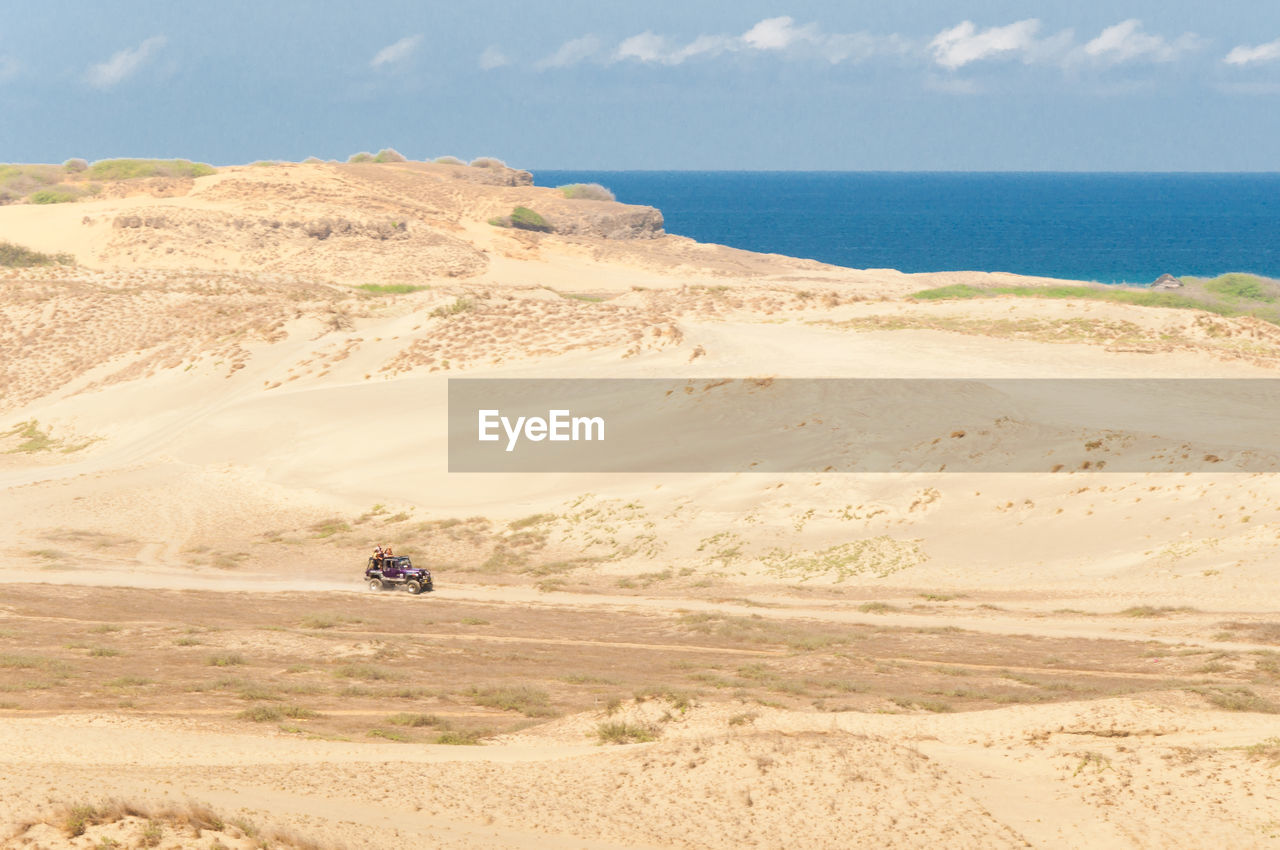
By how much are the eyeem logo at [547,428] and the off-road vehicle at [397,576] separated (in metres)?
9.34

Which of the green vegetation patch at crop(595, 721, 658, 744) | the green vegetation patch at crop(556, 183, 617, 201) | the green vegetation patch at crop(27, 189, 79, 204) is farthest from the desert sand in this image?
the green vegetation patch at crop(556, 183, 617, 201)

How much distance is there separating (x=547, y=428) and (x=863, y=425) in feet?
31.0

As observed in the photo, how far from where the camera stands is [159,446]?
125 feet

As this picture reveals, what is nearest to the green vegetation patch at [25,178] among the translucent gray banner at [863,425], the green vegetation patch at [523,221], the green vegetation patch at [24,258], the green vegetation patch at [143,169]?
the green vegetation patch at [143,169]

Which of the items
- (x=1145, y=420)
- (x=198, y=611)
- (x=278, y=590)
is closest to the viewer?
(x=198, y=611)

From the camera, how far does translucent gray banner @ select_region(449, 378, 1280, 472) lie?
27.9 m

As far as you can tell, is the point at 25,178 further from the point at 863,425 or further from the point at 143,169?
the point at 863,425

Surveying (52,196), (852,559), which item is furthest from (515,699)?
(52,196)

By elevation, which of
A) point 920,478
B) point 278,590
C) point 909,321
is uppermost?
point 909,321

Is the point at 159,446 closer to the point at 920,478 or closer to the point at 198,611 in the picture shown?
the point at 198,611

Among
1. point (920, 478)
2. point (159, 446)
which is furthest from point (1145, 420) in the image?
point (159, 446)

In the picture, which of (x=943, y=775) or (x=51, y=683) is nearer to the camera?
(x=943, y=775)

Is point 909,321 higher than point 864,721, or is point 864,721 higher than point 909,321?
point 909,321

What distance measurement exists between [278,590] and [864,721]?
47.4ft
